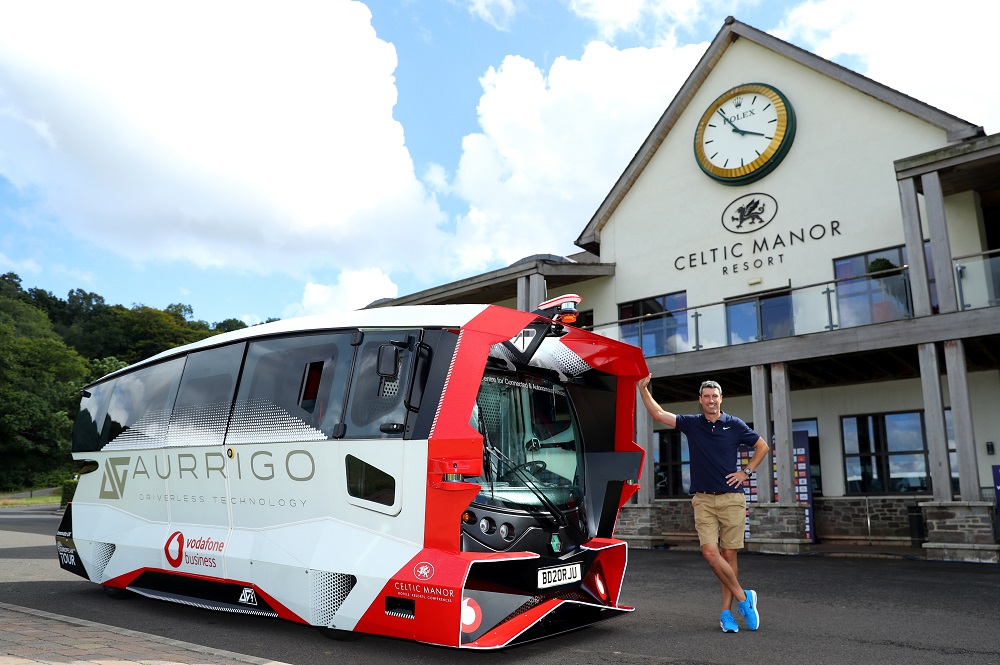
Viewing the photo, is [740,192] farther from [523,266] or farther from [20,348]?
[20,348]

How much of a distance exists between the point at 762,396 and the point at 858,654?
416 inches

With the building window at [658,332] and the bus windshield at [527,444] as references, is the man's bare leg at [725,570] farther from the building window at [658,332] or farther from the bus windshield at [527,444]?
the building window at [658,332]

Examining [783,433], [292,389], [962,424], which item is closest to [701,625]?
[292,389]

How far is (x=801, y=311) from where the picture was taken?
49.6 ft

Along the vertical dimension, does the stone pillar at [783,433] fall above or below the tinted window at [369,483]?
above

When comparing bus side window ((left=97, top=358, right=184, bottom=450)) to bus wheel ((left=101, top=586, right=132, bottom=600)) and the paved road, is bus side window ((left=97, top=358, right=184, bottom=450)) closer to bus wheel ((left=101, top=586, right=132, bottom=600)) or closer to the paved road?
bus wheel ((left=101, top=586, right=132, bottom=600))

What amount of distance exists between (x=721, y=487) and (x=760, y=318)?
10.3m

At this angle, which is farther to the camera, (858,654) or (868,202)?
(868,202)

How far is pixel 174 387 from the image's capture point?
7.30m

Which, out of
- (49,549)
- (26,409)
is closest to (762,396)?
(49,549)

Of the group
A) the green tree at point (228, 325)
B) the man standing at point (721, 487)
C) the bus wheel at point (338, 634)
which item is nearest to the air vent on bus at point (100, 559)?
the bus wheel at point (338, 634)

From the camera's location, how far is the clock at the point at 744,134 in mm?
18188

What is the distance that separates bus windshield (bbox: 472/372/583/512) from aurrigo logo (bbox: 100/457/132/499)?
4.08 m

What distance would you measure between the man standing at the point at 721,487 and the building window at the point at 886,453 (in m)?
12.3
